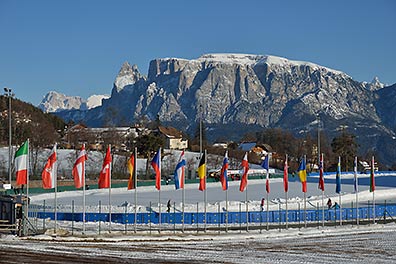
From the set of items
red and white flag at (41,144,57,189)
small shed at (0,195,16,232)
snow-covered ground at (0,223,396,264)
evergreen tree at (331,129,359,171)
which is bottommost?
snow-covered ground at (0,223,396,264)

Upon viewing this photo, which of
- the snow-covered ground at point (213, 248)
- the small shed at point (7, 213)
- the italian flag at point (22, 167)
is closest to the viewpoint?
the snow-covered ground at point (213, 248)

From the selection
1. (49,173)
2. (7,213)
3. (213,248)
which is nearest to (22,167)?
(49,173)

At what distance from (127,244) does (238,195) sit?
123 feet

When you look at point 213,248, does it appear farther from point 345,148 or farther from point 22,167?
point 345,148

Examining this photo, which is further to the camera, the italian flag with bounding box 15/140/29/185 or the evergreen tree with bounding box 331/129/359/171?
the evergreen tree with bounding box 331/129/359/171

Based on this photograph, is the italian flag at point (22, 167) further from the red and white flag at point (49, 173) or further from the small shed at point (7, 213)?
the small shed at point (7, 213)

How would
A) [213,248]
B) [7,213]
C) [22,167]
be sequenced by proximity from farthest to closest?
[7,213] → [22,167] → [213,248]

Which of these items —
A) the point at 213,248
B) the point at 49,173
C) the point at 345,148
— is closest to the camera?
the point at 213,248

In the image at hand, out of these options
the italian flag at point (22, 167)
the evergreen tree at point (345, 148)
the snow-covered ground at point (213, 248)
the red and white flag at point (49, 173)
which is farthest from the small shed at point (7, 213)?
the evergreen tree at point (345, 148)

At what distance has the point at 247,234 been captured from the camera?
131 feet

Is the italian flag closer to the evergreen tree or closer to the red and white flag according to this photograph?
the red and white flag

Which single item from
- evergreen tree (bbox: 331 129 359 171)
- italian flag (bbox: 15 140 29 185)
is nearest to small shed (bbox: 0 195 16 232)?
italian flag (bbox: 15 140 29 185)

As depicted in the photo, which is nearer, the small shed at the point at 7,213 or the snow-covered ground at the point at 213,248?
the snow-covered ground at the point at 213,248

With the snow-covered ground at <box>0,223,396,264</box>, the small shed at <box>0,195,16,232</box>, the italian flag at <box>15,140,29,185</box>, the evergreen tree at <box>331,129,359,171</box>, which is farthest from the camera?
the evergreen tree at <box>331,129,359,171</box>
